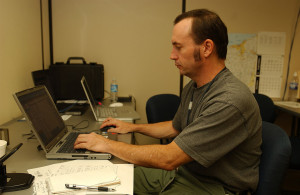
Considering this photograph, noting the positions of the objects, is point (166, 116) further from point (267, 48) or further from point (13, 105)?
point (267, 48)

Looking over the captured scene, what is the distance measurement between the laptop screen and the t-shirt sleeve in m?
0.63

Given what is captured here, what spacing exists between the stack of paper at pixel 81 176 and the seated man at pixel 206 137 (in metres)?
0.09

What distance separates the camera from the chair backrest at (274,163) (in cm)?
97

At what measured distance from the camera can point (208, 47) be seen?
115cm

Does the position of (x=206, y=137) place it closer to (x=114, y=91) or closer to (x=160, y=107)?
(x=160, y=107)

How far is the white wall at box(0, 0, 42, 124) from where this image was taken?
159 cm

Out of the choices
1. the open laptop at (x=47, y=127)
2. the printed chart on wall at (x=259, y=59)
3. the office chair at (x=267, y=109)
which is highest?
the printed chart on wall at (x=259, y=59)

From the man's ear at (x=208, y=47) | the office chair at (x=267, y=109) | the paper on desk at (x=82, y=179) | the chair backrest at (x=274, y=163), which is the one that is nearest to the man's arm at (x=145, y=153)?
the paper on desk at (x=82, y=179)

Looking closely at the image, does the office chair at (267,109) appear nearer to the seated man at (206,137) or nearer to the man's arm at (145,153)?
the seated man at (206,137)

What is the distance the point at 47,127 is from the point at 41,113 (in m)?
0.07

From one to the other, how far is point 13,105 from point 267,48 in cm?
261

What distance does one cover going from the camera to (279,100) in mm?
2830

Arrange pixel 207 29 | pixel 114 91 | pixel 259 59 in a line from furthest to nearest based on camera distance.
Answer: pixel 259 59 < pixel 114 91 < pixel 207 29

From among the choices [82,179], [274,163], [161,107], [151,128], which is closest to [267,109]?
[161,107]
